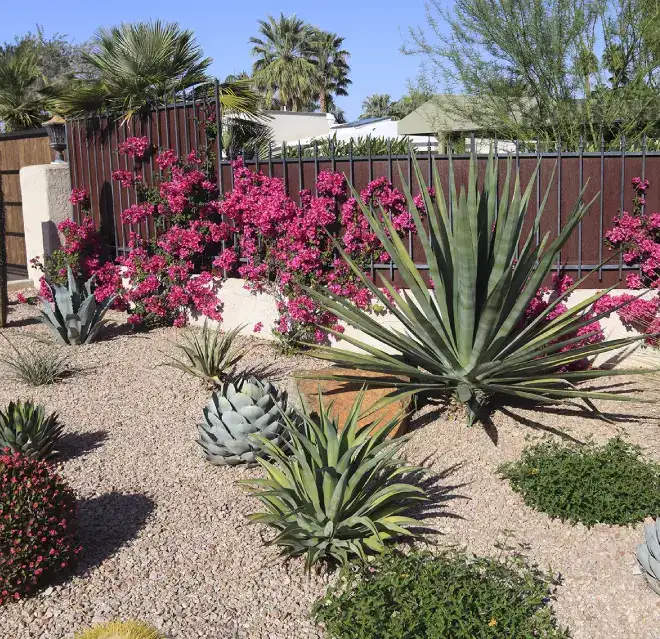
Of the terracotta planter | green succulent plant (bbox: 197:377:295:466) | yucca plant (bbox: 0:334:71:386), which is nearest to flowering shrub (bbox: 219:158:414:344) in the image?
the terracotta planter

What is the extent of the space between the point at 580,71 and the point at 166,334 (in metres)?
7.55

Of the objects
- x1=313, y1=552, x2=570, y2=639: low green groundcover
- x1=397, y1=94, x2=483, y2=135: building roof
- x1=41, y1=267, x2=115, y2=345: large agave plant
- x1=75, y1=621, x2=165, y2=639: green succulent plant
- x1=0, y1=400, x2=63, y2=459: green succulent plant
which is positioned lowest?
x1=75, y1=621, x2=165, y2=639: green succulent plant

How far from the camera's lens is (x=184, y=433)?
6.21 metres

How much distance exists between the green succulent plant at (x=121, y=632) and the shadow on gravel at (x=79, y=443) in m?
2.27

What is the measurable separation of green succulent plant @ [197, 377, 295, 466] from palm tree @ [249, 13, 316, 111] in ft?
119

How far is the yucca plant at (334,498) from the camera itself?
4133 mm

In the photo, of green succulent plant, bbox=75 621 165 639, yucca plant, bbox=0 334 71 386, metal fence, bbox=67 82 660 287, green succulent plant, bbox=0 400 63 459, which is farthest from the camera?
metal fence, bbox=67 82 660 287

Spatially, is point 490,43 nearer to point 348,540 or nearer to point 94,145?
point 94,145

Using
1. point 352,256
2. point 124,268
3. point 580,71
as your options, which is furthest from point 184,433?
point 580,71

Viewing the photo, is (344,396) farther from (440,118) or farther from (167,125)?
(440,118)

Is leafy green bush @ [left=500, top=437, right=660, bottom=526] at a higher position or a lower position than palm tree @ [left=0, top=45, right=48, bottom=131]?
lower

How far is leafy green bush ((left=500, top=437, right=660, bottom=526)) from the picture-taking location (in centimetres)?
454

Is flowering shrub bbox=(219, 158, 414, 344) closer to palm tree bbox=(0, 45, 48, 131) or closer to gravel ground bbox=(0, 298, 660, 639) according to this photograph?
gravel ground bbox=(0, 298, 660, 639)

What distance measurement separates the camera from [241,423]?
5387 mm
